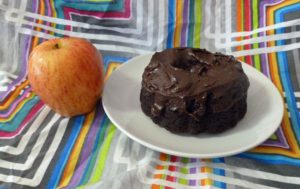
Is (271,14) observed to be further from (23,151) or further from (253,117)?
(23,151)

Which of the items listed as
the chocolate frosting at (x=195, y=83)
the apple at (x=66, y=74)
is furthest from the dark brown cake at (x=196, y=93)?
the apple at (x=66, y=74)

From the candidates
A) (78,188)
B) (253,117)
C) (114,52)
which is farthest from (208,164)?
(114,52)

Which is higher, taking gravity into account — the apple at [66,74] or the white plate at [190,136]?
the apple at [66,74]

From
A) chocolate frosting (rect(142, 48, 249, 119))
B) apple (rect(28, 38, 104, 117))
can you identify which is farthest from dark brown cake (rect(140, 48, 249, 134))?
apple (rect(28, 38, 104, 117))


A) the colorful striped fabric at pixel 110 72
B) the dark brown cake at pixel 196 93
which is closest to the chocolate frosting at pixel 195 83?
the dark brown cake at pixel 196 93

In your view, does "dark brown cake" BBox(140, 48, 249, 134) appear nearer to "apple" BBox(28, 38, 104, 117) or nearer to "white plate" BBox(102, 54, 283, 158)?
"white plate" BBox(102, 54, 283, 158)

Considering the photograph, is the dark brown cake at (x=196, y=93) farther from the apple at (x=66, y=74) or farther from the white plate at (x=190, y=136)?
the apple at (x=66, y=74)

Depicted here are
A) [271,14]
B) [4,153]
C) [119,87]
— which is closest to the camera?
[4,153]

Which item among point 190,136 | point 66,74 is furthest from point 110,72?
point 190,136
